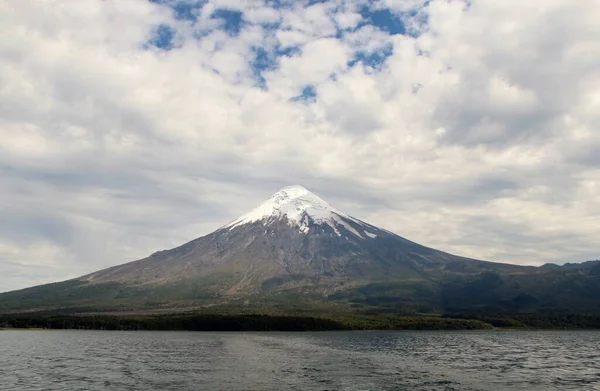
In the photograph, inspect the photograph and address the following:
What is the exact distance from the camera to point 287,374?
8319 cm

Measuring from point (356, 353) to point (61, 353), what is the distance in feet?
222

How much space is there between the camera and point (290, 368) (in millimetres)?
90625

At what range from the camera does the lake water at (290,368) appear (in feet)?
239

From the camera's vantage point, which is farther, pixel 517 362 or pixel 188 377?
pixel 517 362

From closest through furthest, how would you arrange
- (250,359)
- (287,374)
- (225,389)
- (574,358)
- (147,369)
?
(225,389), (287,374), (147,369), (250,359), (574,358)

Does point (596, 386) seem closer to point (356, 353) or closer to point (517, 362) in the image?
point (517, 362)

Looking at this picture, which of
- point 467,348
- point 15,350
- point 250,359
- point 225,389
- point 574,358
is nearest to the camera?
point 225,389

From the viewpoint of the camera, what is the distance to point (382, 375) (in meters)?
83.6

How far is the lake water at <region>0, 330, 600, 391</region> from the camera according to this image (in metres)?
72.9

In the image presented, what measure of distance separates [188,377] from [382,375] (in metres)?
30.9

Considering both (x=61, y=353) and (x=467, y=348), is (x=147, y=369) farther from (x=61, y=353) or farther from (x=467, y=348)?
(x=467, y=348)

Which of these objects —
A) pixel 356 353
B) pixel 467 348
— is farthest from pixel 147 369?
pixel 467 348

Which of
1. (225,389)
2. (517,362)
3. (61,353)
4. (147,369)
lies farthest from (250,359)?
(517,362)

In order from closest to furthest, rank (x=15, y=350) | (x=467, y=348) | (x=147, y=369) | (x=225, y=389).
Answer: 1. (x=225, y=389)
2. (x=147, y=369)
3. (x=15, y=350)
4. (x=467, y=348)
